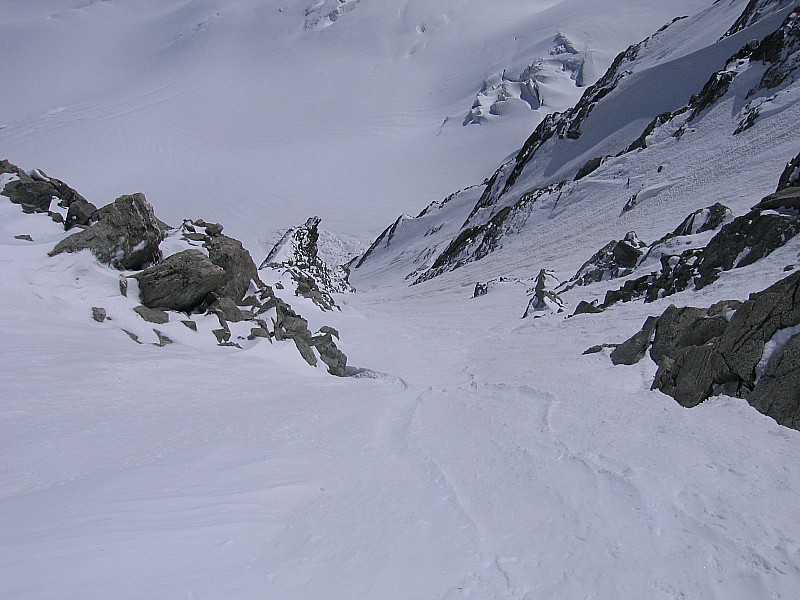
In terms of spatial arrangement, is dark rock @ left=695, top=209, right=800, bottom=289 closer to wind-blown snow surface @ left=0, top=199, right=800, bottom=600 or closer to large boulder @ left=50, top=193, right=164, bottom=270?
wind-blown snow surface @ left=0, top=199, right=800, bottom=600

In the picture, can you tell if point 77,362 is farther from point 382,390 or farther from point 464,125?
point 464,125

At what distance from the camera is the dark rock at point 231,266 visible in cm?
1356

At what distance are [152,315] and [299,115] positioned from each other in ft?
481

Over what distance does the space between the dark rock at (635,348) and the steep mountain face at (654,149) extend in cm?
1285

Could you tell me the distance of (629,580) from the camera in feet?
9.68

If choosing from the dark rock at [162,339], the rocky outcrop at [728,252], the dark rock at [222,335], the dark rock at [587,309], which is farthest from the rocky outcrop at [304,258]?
the rocky outcrop at [728,252]

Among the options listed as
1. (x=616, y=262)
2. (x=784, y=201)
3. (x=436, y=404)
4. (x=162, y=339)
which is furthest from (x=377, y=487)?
(x=616, y=262)

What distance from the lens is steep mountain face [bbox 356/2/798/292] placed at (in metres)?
25.8

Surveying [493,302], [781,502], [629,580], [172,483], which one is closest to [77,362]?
[172,483]

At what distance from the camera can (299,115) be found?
144750 mm

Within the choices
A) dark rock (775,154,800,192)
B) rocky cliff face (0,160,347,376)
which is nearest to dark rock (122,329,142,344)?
rocky cliff face (0,160,347,376)

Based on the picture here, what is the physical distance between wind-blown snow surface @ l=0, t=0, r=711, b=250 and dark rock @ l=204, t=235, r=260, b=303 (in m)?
55.6

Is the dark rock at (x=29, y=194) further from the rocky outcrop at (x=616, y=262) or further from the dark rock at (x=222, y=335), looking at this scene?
the rocky outcrop at (x=616, y=262)

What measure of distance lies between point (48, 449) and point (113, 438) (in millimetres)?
632
